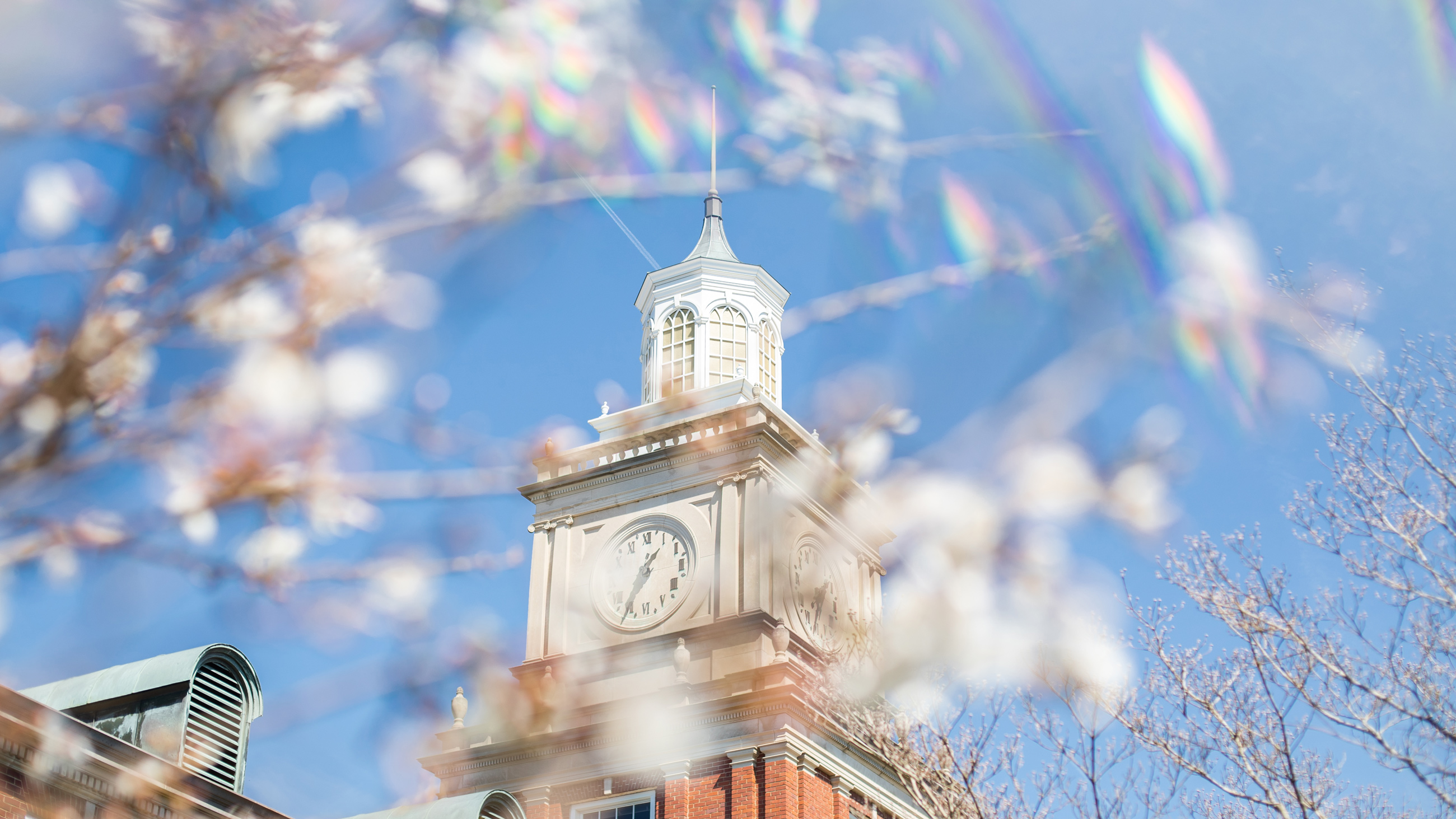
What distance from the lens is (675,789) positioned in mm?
33656

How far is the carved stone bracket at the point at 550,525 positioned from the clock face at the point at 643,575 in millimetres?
1567

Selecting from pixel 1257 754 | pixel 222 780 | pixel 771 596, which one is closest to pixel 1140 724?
pixel 1257 754

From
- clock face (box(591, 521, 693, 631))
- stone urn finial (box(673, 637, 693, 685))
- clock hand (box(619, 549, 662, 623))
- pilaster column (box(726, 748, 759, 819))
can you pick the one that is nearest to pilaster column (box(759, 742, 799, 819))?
pilaster column (box(726, 748, 759, 819))

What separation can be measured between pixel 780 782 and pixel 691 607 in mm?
6217

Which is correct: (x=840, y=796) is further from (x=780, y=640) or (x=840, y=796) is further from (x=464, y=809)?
(x=464, y=809)

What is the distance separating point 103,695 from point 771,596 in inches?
759

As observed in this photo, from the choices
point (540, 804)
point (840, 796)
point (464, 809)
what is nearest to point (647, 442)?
point (540, 804)

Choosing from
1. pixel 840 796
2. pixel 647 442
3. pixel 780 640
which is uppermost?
pixel 647 442

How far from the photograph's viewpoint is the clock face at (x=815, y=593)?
37.6 metres

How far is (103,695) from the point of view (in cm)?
2025

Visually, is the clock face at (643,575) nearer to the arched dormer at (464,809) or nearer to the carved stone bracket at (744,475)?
the carved stone bracket at (744,475)

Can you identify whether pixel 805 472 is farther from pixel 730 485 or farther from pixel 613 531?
pixel 613 531

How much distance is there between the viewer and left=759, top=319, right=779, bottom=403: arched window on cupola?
139 ft

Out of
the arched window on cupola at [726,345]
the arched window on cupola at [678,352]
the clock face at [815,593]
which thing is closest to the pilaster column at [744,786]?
the clock face at [815,593]
